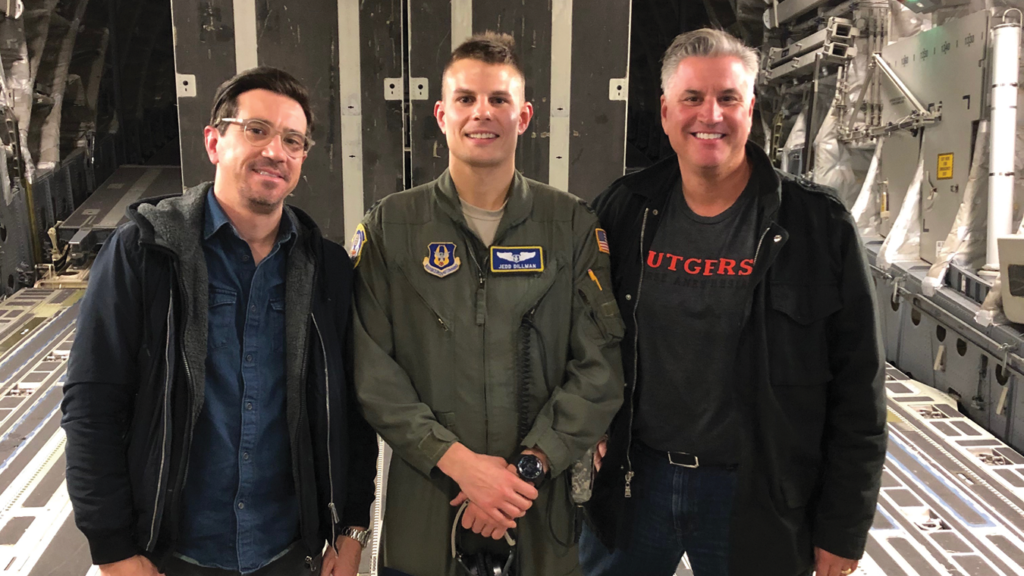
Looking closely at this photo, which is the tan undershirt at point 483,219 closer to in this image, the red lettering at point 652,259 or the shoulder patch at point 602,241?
the shoulder patch at point 602,241

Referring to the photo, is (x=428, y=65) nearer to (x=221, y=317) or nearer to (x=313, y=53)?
(x=313, y=53)

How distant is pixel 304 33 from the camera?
3.25 metres

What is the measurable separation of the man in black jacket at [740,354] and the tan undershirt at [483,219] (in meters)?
0.40

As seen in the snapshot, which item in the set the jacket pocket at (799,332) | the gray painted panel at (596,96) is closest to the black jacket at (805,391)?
the jacket pocket at (799,332)

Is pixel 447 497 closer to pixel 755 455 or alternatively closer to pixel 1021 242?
pixel 755 455

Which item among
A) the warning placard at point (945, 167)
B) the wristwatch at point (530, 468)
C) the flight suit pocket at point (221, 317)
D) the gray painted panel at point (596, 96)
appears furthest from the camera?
the warning placard at point (945, 167)

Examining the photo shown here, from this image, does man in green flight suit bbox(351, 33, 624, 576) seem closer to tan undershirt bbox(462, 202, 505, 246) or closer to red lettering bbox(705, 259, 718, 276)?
tan undershirt bbox(462, 202, 505, 246)

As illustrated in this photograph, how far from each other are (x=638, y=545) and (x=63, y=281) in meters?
7.61

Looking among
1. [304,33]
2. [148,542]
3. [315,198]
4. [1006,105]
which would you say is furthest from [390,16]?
[1006,105]

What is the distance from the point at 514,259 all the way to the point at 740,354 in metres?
0.67

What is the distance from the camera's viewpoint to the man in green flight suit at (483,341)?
5.93 feet

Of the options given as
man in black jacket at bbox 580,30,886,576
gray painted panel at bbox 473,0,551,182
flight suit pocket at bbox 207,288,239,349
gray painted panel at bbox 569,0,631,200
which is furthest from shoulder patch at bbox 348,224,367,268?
gray painted panel at bbox 569,0,631,200

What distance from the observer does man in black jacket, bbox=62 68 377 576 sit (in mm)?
1552

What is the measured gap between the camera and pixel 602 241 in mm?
1999
